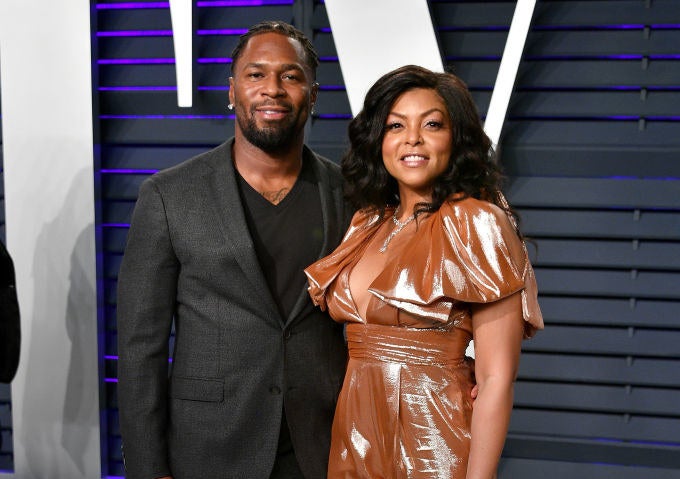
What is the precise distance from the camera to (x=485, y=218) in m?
2.01

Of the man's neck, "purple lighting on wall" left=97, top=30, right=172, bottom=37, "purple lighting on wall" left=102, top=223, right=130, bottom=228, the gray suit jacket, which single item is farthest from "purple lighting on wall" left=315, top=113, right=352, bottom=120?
the gray suit jacket

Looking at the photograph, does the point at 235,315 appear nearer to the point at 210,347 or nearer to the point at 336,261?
the point at 210,347

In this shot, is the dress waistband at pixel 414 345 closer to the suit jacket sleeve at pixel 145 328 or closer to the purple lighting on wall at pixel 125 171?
the suit jacket sleeve at pixel 145 328

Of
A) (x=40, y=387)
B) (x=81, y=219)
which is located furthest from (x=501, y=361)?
(x=40, y=387)

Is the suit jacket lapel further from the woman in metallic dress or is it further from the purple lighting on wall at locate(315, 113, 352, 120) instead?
the purple lighting on wall at locate(315, 113, 352, 120)

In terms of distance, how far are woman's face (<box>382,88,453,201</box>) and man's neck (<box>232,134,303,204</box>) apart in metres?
0.42

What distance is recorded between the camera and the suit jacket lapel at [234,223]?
90.9 inches

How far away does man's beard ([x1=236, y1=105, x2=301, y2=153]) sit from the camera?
239 centimetres

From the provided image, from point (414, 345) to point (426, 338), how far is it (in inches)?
1.5

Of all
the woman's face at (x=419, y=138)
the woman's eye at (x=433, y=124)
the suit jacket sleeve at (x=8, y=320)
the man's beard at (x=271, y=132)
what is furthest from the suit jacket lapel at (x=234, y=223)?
the suit jacket sleeve at (x=8, y=320)

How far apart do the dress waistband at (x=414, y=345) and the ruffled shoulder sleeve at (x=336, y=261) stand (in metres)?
0.20

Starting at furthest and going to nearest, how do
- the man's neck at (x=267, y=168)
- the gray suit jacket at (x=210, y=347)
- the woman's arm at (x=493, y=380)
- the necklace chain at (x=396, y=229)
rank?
the man's neck at (x=267, y=168) < the gray suit jacket at (x=210, y=347) < the necklace chain at (x=396, y=229) < the woman's arm at (x=493, y=380)

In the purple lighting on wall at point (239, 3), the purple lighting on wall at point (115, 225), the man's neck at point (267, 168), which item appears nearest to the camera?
the man's neck at point (267, 168)

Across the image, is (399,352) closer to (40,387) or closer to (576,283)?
(576,283)
